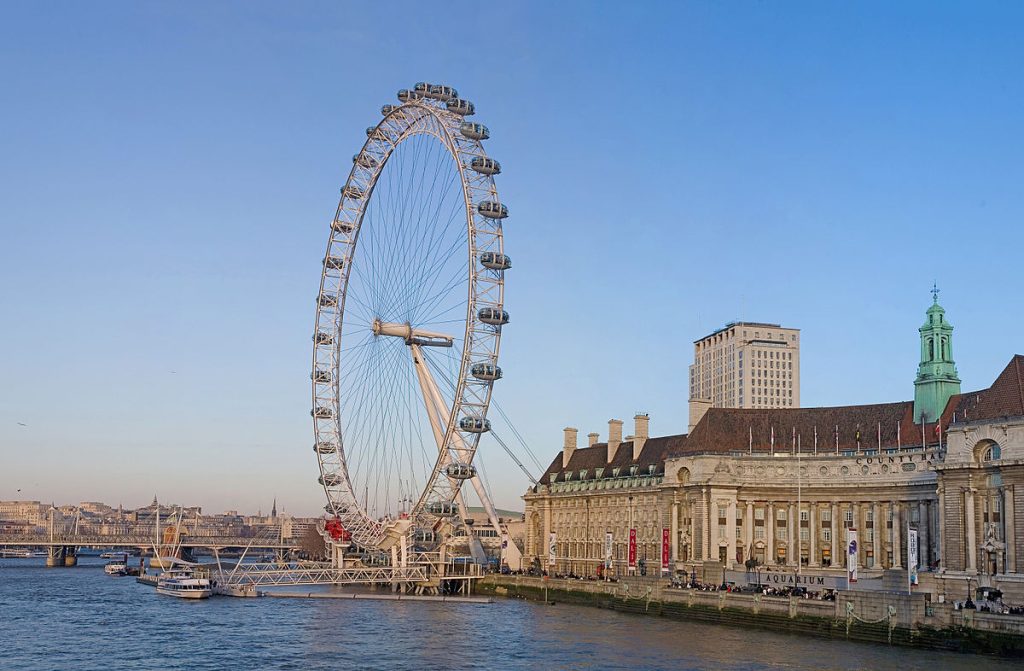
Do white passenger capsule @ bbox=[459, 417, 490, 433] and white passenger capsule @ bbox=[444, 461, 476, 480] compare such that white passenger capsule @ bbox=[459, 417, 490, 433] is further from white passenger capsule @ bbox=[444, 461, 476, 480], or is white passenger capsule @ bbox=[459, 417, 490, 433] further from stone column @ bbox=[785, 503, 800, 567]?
stone column @ bbox=[785, 503, 800, 567]

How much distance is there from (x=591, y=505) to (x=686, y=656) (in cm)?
5920

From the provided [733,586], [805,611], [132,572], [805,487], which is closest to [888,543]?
[805,487]

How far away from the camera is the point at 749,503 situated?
3905 inches

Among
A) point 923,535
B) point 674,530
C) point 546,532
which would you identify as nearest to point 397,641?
point 674,530

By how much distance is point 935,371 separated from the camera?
9375cm

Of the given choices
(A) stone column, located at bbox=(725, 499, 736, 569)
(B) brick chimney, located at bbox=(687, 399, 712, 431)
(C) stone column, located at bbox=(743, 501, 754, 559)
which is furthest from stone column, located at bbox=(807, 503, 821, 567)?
(B) brick chimney, located at bbox=(687, 399, 712, 431)

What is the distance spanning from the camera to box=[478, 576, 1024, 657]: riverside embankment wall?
59500 mm

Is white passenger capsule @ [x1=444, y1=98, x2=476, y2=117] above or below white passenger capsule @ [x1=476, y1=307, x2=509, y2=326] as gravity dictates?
above

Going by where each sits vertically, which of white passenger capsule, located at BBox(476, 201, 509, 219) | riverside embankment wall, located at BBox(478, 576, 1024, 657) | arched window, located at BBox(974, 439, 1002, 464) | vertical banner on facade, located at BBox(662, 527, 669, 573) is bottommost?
riverside embankment wall, located at BBox(478, 576, 1024, 657)

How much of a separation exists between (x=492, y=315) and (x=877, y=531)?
34.1 meters

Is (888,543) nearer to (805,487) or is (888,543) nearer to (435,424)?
(805,487)

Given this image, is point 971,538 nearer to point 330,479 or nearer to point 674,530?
point 674,530

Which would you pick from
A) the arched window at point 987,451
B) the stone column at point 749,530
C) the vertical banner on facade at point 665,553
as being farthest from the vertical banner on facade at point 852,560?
the vertical banner on facade at point 665,553

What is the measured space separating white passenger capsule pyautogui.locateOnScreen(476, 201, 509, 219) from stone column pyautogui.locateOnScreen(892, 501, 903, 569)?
3690 centimetres
